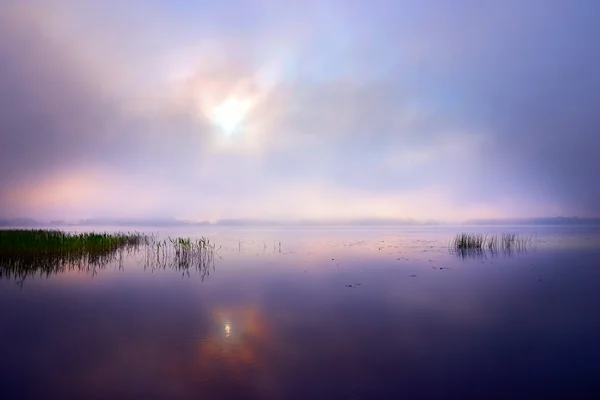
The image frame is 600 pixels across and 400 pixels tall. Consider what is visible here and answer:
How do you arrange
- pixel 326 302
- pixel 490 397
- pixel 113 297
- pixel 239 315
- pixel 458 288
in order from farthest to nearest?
pixel 458 288 < pixel 113 297 < pixel 326 302 < pixel 239 315 < pixel 490 397

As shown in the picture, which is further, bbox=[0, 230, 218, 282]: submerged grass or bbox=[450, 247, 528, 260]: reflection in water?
bbox=[450, 247, 528, 260]: reflection in water

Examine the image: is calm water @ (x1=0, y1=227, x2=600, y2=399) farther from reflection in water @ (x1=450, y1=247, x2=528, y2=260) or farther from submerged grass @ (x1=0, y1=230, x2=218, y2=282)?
reflection in water @ (x1=450, y1=247, x2=528, y2=260)

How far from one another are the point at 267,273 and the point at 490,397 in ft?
50.8

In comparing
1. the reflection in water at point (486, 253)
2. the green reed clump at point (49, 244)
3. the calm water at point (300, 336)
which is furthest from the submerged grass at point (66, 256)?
the reflection in water at point (486, 253)

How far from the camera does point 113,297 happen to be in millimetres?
14820

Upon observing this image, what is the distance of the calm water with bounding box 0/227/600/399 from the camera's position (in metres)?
7.01

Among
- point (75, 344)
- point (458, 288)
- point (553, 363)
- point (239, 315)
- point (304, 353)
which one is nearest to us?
point (553, 363)

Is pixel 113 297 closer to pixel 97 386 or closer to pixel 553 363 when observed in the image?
pixel 97 386

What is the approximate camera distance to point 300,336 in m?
9.91

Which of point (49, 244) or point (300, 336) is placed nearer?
point (300, 336)

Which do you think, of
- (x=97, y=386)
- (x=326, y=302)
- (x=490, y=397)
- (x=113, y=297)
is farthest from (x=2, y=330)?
(x=490, y=397)

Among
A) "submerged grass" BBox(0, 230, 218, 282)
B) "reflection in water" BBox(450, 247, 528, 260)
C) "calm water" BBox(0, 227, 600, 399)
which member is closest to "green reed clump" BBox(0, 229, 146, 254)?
"submerged grass" BBox(0, 230, 218, 282)

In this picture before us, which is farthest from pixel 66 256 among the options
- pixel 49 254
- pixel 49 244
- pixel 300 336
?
pixel 300 336

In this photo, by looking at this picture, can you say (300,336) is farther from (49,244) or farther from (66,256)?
(49,244)
